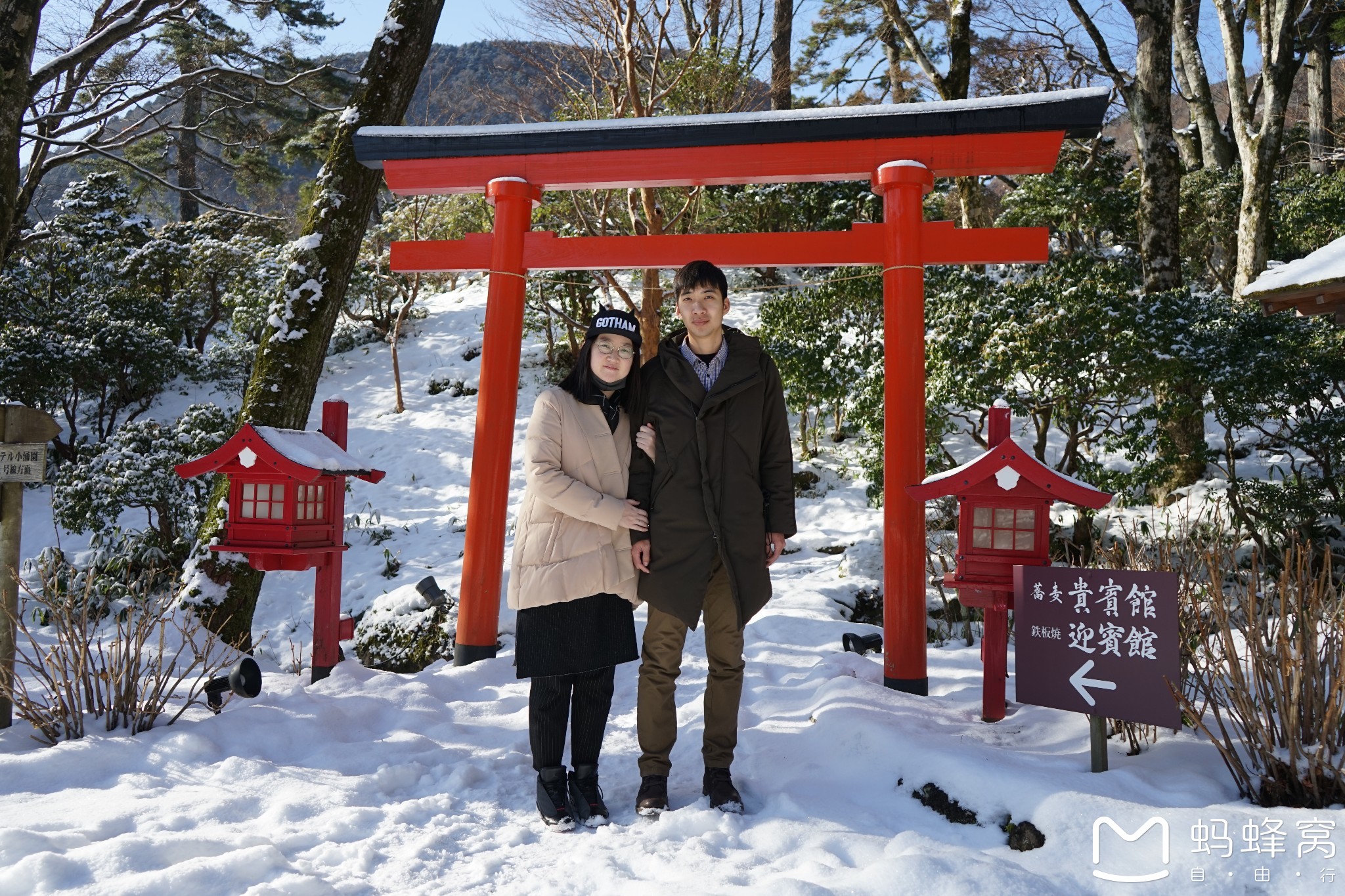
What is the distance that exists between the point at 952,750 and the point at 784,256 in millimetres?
2775

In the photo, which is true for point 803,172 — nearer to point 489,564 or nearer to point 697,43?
point 489,564

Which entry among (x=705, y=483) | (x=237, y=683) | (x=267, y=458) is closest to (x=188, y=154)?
(x=267, y=458)

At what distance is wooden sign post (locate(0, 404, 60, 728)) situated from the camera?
319 cm

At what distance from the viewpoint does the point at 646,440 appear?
2738mm

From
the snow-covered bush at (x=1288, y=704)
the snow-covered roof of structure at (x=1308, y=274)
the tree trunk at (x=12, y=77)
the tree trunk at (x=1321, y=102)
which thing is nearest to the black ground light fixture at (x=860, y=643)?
the snow-covered bush at (x=1288, y=704)

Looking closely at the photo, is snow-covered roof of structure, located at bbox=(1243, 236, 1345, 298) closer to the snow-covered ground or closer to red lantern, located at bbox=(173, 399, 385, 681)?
the snow-covered ground

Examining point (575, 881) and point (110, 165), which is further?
point (110, 165)

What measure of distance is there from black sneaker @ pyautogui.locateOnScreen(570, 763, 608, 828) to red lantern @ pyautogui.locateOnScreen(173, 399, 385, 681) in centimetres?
181

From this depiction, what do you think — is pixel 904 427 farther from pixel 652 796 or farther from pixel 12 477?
pixel 12 477

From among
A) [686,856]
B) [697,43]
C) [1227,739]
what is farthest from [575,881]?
[697,43]

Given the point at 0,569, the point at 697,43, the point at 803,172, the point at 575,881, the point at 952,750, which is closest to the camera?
the point at 575,881

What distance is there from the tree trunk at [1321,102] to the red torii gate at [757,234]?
526 inches

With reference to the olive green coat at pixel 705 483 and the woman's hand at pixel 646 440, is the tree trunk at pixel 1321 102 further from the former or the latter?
the woman's hand at pixel 646 440

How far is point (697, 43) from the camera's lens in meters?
10.6
